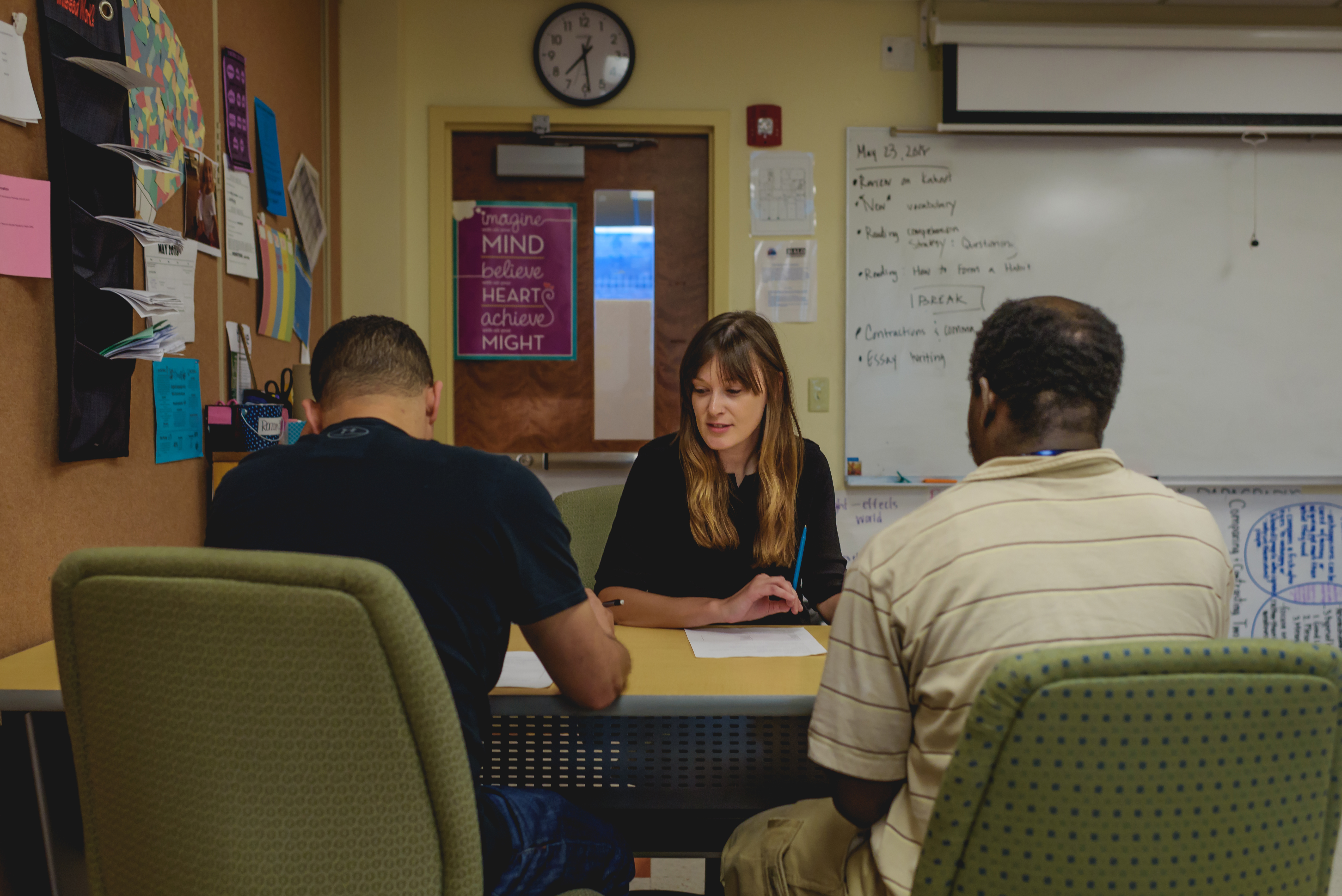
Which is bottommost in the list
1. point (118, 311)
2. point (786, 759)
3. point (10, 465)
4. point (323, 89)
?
point (786, 759)

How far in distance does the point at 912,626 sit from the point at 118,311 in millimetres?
1455

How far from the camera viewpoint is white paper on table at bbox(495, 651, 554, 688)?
3.73ft

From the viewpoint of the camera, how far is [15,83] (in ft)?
4.13

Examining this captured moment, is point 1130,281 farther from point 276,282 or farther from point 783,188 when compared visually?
point 276,282

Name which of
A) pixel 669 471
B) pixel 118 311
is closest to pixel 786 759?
pixel 669 471

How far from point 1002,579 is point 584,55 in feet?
8.73

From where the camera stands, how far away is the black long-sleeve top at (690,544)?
172 cm

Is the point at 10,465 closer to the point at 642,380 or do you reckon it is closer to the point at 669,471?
the point at 669,471

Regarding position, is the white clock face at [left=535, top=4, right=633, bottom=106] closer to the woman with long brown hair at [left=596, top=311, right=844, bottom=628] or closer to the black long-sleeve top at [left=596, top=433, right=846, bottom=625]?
the woman with long brown hair at [left=596, top=311, right=844, bottom=628]

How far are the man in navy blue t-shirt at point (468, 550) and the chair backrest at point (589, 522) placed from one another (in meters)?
0.98

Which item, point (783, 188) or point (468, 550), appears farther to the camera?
point (783, 188)

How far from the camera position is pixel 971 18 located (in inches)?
115

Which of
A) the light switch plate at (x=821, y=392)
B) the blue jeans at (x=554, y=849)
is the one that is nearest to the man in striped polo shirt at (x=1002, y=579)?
the blue jeans at (x=554, y=849)

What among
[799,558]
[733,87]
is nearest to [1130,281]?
[733,87]
